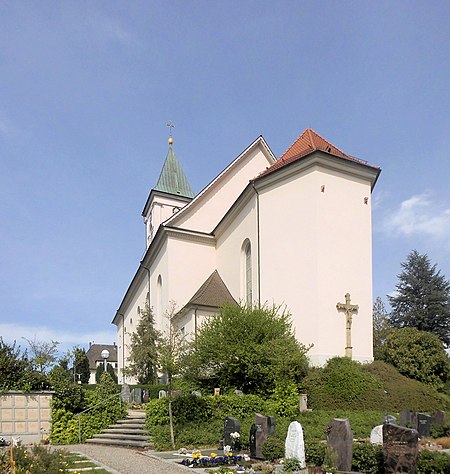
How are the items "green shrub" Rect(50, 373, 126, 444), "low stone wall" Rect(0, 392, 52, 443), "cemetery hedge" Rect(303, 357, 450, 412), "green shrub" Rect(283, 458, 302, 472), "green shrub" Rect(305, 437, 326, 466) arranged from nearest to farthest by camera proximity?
"green shrub" Rect(283, 458, 302, 472), "green shrub" Rect(305, 437, 326, 466), "low stone wall" Rect(0, 392, 52, 443), "green shrub" Rect(50, 373, 126, 444), "cemetery hedge" Rect(303, 357, 450, 412)

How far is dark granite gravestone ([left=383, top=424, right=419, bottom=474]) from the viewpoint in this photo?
860cm

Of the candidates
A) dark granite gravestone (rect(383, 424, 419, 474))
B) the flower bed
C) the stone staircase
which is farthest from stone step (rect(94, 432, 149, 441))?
dark granite gravestone (rect(383, 424, 419, 474))

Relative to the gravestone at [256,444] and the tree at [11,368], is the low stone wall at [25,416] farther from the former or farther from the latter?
the gravestone at [256,444]

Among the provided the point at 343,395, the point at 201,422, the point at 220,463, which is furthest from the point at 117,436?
the point at 343,395

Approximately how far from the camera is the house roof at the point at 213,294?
27.5 meters

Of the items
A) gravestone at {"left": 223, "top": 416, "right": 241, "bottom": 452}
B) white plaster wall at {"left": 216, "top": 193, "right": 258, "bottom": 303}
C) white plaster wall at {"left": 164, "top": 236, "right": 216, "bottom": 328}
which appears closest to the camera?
gravestone at {"left": 223, "top": 416, "right": 241, "bottom": 452}

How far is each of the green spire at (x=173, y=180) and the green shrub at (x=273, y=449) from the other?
114 feet

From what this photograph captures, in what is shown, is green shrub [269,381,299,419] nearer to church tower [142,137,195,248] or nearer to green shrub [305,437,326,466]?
green shrub [305,437,326,466]

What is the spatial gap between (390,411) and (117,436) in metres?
10.4

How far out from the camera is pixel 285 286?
23594mm

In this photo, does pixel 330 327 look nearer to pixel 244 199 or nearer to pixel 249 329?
pixel 249 329

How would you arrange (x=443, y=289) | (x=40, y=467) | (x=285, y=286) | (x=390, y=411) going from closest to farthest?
(x=40, y=467), (x=390, y=411), (x=285, y=286), (x=443, y=289)

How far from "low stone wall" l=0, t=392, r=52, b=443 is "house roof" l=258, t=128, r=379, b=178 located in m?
15.2

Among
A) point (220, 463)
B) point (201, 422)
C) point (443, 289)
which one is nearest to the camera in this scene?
point (220, 463)
